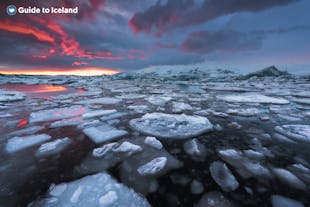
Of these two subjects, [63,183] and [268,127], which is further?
[268,127]

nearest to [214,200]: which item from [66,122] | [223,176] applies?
[223,176]

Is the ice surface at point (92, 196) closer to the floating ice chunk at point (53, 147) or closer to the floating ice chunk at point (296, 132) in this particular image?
the floating ice chunk at point (53, 147)

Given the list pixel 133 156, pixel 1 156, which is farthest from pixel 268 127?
pixel 1 156

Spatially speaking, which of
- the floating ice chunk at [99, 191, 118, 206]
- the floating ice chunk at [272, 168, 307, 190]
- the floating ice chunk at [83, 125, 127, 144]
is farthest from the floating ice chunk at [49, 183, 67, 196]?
the floating ice chunk at [272, 168, 307, 190]

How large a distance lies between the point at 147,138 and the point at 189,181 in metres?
0.72

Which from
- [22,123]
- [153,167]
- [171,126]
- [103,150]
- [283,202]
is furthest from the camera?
[22,123]

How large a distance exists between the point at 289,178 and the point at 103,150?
1.66 meters

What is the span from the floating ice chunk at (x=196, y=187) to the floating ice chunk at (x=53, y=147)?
135 cm

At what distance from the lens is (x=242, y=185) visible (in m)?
0.95

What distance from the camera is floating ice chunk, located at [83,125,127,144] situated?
1.59 m

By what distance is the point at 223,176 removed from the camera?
3.40ft

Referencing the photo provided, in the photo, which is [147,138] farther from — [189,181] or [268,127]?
[268,127]

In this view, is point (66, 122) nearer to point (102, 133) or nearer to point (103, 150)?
point (102, 133)

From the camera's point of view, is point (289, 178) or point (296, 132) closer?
point (289, 178)
